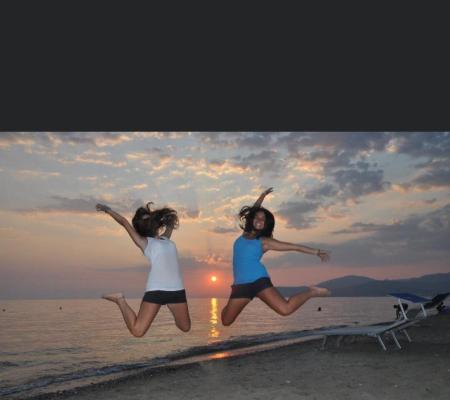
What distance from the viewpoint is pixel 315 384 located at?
6.84m

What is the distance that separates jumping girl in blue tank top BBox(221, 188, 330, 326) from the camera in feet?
18.6

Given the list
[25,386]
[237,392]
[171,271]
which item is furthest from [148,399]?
[25,386]

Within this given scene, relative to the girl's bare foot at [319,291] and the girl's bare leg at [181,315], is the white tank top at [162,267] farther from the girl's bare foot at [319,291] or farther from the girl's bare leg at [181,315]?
the girl's bare foot at [319,291]

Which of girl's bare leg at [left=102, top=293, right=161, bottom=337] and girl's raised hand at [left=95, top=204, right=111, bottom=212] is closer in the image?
girl's raised hand at [left=95, top=204, right=111, bottom=212]

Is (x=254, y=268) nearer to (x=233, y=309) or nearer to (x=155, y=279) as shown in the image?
(x=233, y=309)

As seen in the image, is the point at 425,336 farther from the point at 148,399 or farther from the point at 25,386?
the point at 25,386

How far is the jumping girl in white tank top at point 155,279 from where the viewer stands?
5.54 m

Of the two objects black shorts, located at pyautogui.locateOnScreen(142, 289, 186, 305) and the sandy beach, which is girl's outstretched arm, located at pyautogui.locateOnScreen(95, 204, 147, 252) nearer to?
black shorts, located at pyautogui.locateOnScreen(142, 289, 186, 305)

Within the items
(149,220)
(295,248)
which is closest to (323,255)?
(295,248)

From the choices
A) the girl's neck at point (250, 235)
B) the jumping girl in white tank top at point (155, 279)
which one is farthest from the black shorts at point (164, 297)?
the girl's neck at point (250, 235)

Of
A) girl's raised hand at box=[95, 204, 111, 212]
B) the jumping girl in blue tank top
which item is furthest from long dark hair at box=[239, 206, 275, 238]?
girl's raised hand at box=[95, 204, 111, 212]

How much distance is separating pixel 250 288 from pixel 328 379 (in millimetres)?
2436

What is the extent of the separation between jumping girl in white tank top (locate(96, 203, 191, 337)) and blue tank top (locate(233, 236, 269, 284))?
70 cm

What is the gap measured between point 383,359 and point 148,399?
4305 millimetres
